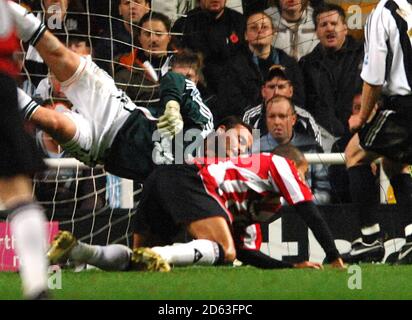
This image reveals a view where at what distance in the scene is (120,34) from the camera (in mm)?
9102

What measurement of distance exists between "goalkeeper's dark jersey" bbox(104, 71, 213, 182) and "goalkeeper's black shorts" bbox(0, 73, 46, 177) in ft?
13.8

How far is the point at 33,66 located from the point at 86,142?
752 millimetres

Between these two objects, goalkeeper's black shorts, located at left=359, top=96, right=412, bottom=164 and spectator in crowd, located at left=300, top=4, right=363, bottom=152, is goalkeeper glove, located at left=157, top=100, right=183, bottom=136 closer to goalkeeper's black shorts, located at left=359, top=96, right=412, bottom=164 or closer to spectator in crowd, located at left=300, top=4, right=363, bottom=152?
spectator in crowd, located at left=300, top=4, right=363, bottom=152

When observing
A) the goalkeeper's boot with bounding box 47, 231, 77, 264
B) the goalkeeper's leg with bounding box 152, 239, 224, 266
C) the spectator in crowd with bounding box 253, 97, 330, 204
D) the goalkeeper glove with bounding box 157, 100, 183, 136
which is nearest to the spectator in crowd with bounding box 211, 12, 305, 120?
the spectator in crowd with bounding box 253, 97, 330, 204

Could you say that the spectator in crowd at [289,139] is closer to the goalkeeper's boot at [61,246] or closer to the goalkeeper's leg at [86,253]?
the goalkeeper's leg at [86,253]

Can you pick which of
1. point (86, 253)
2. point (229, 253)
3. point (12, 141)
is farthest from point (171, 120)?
point (12, 141)

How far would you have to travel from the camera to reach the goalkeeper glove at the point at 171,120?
9.02m

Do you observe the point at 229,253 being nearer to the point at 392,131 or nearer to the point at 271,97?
the point at 271,97

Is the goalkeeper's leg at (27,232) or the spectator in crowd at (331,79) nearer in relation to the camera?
the goalkeeper's leg at (27,232)

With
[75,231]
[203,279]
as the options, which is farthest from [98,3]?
[203,279]

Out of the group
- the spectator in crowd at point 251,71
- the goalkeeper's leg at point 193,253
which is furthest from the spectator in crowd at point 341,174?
the goalkeeper's leg at point 193,253

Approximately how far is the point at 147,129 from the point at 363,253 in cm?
185

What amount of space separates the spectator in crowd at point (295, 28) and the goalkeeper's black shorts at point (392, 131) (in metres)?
0.78

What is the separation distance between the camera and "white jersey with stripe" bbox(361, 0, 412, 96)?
8.58m
